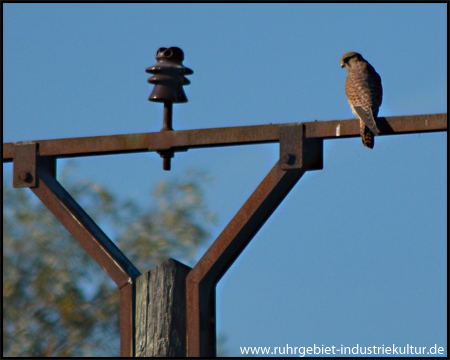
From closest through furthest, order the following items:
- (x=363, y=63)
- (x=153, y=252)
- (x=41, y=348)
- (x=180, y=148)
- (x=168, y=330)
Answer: (x=168, y=330) → (x=180, y=148) → (x=363, y=63) → (x=41, y=348) → (x=153, y=252)

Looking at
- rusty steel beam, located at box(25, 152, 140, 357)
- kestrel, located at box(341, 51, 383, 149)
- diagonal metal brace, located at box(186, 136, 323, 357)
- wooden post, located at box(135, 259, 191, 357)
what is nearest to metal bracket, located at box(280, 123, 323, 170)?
diagonal metal brace, located at box(186, 136, 323, 357)

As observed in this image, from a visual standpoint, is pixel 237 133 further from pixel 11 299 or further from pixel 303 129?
pixel 11 299

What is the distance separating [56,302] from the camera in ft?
62.4

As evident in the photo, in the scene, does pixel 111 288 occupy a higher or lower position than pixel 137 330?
higher

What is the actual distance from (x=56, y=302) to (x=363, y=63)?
1031 centimetres

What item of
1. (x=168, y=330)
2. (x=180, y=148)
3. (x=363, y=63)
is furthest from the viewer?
(x=363, y=63)

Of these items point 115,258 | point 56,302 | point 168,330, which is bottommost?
point 168,330

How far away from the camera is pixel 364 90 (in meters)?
8.80

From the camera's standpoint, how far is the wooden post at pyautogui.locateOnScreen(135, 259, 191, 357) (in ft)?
18.8

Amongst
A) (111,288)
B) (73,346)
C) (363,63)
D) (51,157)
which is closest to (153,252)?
(111,288)

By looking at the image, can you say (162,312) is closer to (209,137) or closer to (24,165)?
(209,137)

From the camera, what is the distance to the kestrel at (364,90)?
6504mm

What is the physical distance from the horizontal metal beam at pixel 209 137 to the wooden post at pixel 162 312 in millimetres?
740

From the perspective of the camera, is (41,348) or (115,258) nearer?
(115,258)
